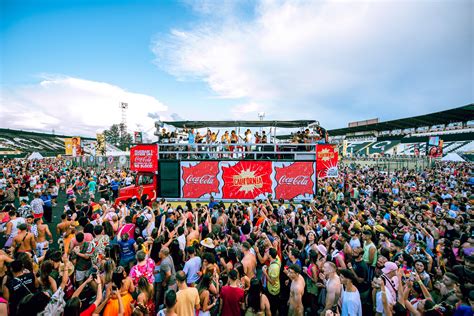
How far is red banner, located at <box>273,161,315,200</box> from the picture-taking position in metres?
15.1

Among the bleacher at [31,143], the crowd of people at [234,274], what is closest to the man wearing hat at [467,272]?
the crowd of people at [234,274]

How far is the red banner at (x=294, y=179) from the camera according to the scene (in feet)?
49.6

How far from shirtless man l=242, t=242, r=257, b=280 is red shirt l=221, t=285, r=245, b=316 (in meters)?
0.79

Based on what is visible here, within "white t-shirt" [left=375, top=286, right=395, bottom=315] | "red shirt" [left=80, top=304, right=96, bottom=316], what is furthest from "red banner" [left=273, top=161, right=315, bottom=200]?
"red shirt" [left=80, top=304, right=96, bottom=316]

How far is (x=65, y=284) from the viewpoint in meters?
4.16

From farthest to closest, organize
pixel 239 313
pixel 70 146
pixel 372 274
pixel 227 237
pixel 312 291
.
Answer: pixel 70 146, pixel 227 237, pixel 372 274, pixel 312 291, pixel 239 313

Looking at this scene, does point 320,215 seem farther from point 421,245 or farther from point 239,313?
point 239,313

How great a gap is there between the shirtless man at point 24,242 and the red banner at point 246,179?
10.3m

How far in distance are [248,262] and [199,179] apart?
433 inches

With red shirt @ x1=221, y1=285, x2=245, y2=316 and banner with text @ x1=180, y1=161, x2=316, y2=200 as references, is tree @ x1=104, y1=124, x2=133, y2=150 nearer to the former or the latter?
banner with text @ x1=180, y1=161, x2=316, y2=200

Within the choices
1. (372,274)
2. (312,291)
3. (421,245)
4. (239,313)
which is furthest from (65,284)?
(421,245)

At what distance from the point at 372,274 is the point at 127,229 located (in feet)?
21.1

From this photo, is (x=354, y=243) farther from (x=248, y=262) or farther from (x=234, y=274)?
(x=234, y=274)

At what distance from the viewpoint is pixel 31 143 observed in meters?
60.2
